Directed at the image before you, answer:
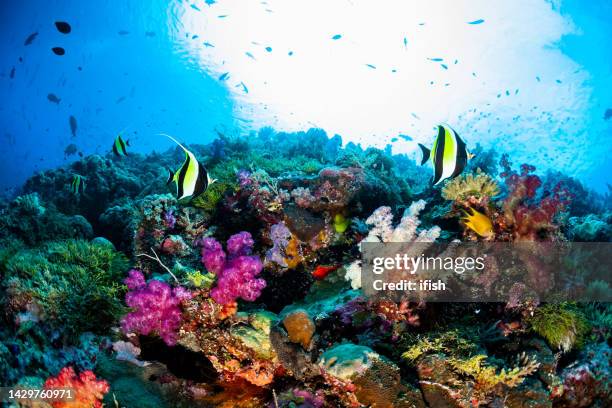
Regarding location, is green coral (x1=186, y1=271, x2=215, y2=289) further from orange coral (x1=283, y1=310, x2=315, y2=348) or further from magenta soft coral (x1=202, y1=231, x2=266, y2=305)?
orange coral (x1=283, y1=310, x2=315, y2=348)

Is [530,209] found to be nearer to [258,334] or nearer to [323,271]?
[323,271]

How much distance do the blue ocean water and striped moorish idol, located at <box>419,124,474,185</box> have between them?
26.4 m

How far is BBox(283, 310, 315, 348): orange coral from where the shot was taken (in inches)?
149

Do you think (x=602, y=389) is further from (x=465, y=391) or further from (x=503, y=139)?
(x=503, y=139)

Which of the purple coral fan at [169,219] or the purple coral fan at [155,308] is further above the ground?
the purple coral fan at [155,308]

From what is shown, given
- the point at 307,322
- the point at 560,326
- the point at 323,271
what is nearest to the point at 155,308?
the point at 307,322

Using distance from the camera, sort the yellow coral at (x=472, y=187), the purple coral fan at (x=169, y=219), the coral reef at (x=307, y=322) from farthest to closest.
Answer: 1. the purple coral fan at (x=169, y=219)
2. the yellow coral at (x=472, y=187)
3. the coral reef at (x=307, y=322)

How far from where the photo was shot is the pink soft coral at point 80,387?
10.9ft

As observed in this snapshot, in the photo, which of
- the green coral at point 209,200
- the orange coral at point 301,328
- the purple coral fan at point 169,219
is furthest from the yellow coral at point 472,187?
the purple coral fan at point 169,219

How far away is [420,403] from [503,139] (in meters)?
60.0

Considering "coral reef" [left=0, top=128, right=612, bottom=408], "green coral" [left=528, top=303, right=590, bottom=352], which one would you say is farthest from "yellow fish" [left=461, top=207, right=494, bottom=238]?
"green coral" [left=528, top=303, right=590, bottom=352]

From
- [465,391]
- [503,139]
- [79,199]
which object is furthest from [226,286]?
[503,139]

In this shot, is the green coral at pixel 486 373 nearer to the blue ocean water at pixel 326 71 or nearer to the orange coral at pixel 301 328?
the orange coral at pixel 301 328

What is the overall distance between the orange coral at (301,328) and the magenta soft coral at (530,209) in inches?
128
